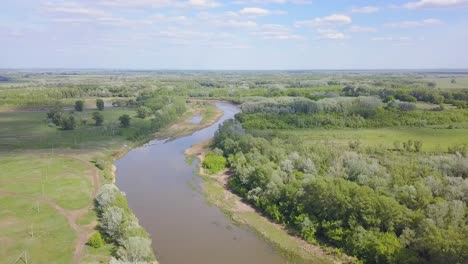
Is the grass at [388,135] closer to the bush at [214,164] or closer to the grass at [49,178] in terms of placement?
the bush at [214,164]

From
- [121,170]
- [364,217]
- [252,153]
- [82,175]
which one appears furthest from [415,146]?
[82,175]

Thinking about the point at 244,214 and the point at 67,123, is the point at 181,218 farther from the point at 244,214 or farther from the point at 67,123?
the point at 67,123

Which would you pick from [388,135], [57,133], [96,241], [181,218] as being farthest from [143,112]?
[96,241]

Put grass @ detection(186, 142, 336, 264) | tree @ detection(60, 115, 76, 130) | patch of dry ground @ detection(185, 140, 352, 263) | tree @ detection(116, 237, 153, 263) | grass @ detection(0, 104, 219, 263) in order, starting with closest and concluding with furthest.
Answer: tree @ detection(116, 237, 153, 263) → patch of dry ground @ detection(185, 140, 352, 263) → grass @ detection(0, 104, 219, 263) → grass @ detection(186, 142, 336, 264) → tree @ detection(60, 115, 76, 130)

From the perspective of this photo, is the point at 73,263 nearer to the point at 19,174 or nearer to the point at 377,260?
the point at 377,260

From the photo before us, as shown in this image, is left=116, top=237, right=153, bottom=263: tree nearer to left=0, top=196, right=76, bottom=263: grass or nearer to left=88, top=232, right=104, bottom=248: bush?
left=88, top=232, right=104, bottom=248: bush

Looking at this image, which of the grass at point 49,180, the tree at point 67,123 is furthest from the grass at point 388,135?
the tree at point 67,123

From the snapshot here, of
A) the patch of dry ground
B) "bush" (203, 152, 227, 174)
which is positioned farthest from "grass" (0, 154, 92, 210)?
"bush" (203, 152, 227, 174)

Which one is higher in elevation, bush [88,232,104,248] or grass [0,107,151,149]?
grass [0,107,151,149]
